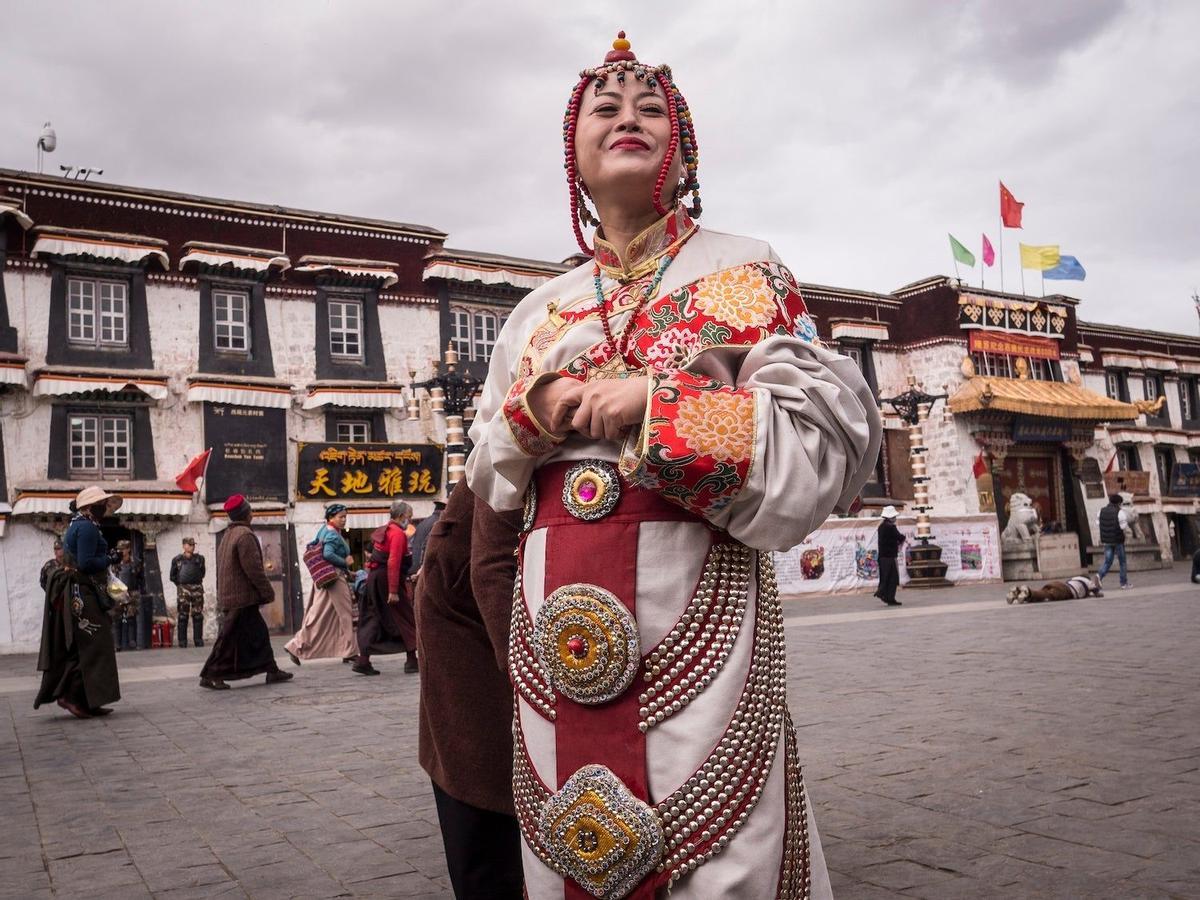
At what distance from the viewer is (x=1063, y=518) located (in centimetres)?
3219

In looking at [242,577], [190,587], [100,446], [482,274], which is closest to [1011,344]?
[482,274]

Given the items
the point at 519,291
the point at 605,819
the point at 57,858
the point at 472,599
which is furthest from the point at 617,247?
the point at 519,291

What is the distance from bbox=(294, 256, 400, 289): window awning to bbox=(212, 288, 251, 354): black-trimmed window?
55.9 inches

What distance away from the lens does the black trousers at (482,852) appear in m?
2.37

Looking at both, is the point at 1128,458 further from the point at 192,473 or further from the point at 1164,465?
the point at 192,473

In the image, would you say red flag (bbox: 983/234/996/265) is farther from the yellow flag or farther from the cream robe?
the cream robe

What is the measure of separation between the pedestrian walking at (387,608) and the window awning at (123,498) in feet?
32.5

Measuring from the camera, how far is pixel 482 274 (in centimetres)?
2367

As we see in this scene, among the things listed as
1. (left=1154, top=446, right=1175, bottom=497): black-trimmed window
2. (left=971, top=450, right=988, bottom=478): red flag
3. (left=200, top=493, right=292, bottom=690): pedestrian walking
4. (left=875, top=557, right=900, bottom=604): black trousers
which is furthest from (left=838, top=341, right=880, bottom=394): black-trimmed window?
(left=200, top=493, right=292, bottom=690): pedestrian walking

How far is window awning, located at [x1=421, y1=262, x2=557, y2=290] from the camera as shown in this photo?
22969mm

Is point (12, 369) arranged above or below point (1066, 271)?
below

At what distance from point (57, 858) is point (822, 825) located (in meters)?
3.22

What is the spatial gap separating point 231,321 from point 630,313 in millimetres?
21170

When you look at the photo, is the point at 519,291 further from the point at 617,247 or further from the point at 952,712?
the point at 617,247
